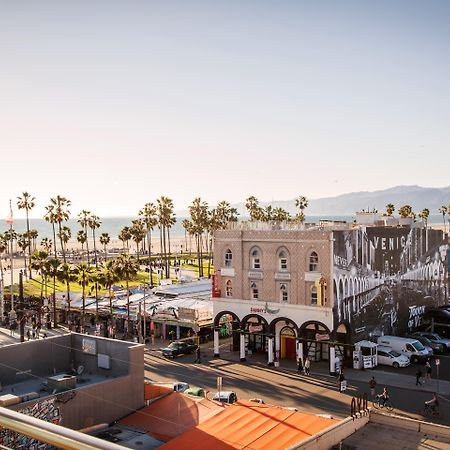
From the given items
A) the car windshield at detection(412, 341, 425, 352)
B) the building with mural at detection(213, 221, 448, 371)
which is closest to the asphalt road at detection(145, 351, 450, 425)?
the building with mural at detection(213, 221, 448, 371)

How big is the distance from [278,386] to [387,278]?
1790 centimetres

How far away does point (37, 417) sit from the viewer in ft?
65.2

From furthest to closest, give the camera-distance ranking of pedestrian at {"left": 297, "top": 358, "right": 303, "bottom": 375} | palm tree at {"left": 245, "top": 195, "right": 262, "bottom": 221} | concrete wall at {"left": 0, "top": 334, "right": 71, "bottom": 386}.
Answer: palm tree at {"left": 245, "top": 195, "right": 262, "bottom": 221} < pedestrian at {"left": 297, "top": 358, "right": 303, "bottom": 375} < concrete wall at {"left": 0, "top": 334, "right": 71, "bottom": 386}

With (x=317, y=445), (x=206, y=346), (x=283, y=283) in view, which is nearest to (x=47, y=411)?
(x=317, y=445)

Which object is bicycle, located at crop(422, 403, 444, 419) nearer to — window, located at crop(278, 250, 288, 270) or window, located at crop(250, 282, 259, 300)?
window, located at crop(278, 250, 288, 270)

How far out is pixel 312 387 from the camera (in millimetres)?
39625

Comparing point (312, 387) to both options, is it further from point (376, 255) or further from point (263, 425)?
point (263, 425)

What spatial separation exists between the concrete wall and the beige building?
21.6m

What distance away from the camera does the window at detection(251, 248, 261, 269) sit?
159 feet

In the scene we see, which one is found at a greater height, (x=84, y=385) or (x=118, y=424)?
(x=84, y=385)

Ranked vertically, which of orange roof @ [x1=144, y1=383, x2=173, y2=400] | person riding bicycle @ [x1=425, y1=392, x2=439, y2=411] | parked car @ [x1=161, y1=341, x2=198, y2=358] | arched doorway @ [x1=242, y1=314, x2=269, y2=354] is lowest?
person riding bicycle @ [x1=425, y1=392, x2=439, y2=411]

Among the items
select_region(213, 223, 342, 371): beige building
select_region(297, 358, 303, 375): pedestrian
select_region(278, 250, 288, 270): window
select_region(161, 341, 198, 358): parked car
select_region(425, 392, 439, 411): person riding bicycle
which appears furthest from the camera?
select_region(161, 341, 198, 358): parked car

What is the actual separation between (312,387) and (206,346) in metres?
15.2

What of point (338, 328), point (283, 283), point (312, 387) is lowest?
point (312, 387)
